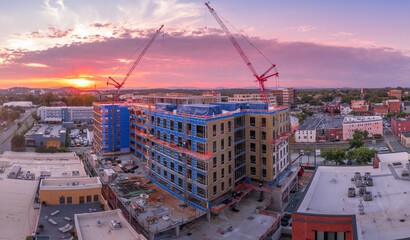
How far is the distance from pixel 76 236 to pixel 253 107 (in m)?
19.1

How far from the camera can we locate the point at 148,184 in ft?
94.9

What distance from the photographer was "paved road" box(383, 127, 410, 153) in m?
55.2

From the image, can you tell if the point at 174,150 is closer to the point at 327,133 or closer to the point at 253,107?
the point at 253,107

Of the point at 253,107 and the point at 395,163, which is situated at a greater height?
the point at 253,107

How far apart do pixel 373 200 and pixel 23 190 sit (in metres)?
29.1

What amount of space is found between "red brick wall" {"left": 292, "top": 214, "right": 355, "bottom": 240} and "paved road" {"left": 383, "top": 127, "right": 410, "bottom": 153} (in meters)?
50.4

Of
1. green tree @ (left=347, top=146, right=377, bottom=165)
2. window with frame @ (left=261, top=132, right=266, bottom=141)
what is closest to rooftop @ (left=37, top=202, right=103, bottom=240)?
window with frame @ (left=261, top=132, right=266, bottom=141)

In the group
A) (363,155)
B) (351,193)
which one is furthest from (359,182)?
(363,155)

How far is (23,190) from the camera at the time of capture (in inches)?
1067

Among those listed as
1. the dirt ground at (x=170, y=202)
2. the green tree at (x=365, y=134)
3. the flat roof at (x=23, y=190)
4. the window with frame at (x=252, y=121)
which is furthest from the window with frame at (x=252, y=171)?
the green tree at (x=365, y=134)

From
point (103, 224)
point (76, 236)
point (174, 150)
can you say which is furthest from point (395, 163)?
point (76, 236)

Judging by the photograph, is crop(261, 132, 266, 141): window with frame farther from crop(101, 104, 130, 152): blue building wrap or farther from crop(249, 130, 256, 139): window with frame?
crop(101, 104, 130, 152): blue building wrap

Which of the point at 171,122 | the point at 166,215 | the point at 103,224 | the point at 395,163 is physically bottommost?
the point at 166,215

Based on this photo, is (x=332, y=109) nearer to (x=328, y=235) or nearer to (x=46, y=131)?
(x=46, y=131)
